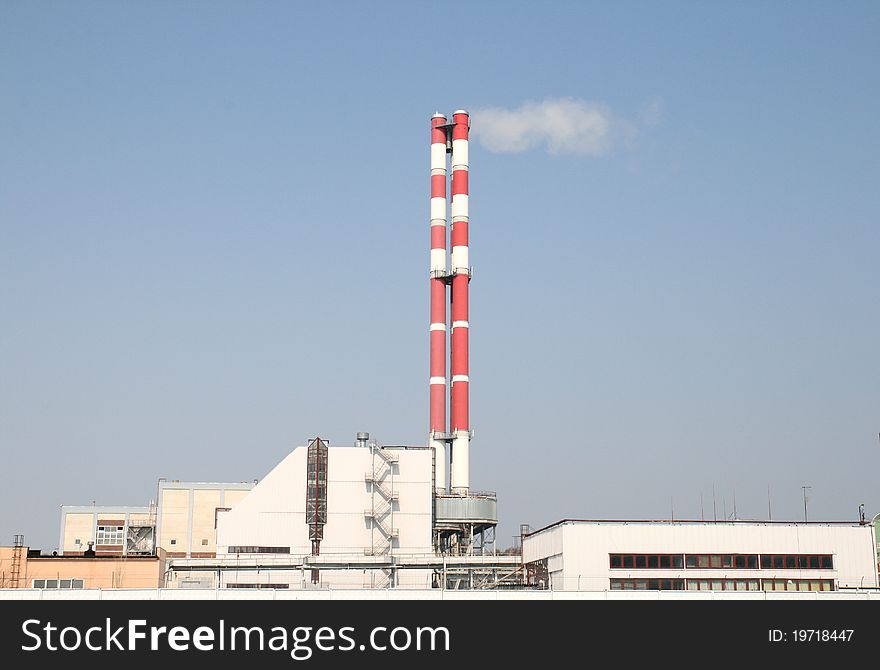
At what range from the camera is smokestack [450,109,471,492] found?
3669 inches

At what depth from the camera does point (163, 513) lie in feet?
356

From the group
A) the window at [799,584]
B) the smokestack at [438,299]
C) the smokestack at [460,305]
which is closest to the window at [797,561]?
the window at [799,584]

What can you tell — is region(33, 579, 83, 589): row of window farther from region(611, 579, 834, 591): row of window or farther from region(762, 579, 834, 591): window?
region(762, 579, 834, 591): window

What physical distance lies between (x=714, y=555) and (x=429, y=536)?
26.0 metres

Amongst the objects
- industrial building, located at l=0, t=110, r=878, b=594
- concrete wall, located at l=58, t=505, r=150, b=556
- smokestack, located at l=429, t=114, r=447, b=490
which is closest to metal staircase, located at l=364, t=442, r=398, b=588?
industrial building, located at l=0, t=110, r=878, b=594

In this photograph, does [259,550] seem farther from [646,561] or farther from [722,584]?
[722,584]

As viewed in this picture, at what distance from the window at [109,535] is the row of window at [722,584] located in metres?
70.3

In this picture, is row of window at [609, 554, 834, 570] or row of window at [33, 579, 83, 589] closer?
row of window at [609, 554, 834, 570]

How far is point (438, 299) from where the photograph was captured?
9762cm

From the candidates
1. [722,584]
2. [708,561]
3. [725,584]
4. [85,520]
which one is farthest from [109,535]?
[725,584]

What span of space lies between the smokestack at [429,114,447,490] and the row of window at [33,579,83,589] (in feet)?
99.3
